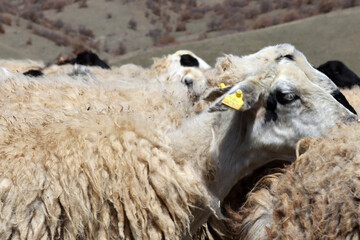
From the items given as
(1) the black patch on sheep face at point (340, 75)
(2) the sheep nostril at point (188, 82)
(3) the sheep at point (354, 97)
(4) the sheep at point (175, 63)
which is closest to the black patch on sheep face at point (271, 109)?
(3) the sheep at point (354, 97)

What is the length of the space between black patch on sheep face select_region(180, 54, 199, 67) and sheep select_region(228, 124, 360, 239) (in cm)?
422

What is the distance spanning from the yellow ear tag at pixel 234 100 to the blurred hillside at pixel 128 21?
53.1 feet

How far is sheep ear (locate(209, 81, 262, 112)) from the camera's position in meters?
3.51

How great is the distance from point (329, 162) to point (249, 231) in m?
0.84

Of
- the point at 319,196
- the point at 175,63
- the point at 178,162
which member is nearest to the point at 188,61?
the point at 175,63

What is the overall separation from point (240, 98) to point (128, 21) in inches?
989

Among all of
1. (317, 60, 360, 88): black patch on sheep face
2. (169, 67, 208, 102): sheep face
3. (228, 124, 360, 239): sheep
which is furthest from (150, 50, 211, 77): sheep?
(228, 124, 360, 239): sheep

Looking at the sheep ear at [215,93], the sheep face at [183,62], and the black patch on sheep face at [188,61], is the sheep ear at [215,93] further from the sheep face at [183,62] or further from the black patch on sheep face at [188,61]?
the black patch on sheep face at [188,61]

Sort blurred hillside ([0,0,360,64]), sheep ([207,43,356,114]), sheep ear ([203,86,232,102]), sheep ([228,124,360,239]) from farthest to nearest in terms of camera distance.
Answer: blurred hillside ([0,0,360,64]) → sheep ([207,43,356,114]) → sheep ear ([203,86,232,102]) → sheep ([228,124,360,239])

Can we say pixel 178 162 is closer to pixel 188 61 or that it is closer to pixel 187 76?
pixel 187 76

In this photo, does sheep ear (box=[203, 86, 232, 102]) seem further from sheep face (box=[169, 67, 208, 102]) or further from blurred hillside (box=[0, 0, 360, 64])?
blurred hillside (box=[0, 0, 360, 64])

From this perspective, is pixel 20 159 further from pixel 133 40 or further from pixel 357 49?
pixel 133 40

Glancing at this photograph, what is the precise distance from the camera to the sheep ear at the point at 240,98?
351cm

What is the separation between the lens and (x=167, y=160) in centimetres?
348
